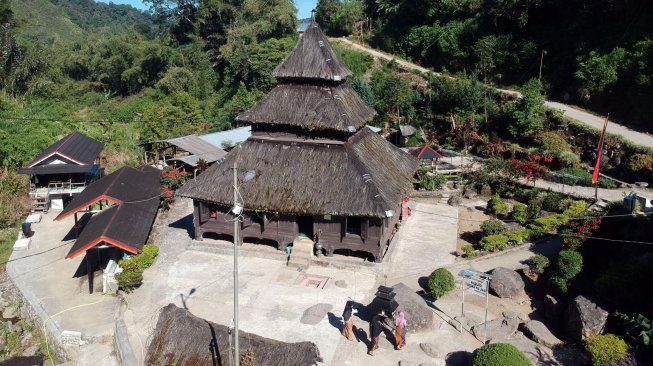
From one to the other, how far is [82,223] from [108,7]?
189 m

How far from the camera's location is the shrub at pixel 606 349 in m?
14.4

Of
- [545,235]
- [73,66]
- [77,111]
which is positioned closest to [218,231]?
[545,235]

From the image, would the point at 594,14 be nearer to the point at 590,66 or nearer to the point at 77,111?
the point at 590,66

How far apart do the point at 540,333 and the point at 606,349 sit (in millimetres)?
2298

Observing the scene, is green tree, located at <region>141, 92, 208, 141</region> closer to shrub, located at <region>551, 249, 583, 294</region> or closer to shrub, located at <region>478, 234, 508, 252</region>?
shrub, located at <region>478, 234, 508, 252</region>

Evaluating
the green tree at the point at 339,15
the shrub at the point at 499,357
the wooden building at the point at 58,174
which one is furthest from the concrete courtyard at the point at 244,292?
the green tree at the point at 339,15

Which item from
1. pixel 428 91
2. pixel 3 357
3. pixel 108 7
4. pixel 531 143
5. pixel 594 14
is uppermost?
pixel 108 7

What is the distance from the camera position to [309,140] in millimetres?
23453

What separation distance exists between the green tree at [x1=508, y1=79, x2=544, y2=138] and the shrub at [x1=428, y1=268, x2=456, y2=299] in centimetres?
2166

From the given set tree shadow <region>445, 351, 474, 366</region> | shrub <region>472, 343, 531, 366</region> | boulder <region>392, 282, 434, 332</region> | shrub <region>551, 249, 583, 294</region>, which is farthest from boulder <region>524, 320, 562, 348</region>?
boulder <region>392, 282, 434, 332</region>

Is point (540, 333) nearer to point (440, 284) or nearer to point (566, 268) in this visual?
point (566, 268)

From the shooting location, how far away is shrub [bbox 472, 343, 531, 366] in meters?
13.6

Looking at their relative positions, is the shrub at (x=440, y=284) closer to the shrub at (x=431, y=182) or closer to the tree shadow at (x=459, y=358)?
the tree shadow at (x=459, y=358)

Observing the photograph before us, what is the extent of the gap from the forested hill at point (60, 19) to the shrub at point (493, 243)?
181 ft
